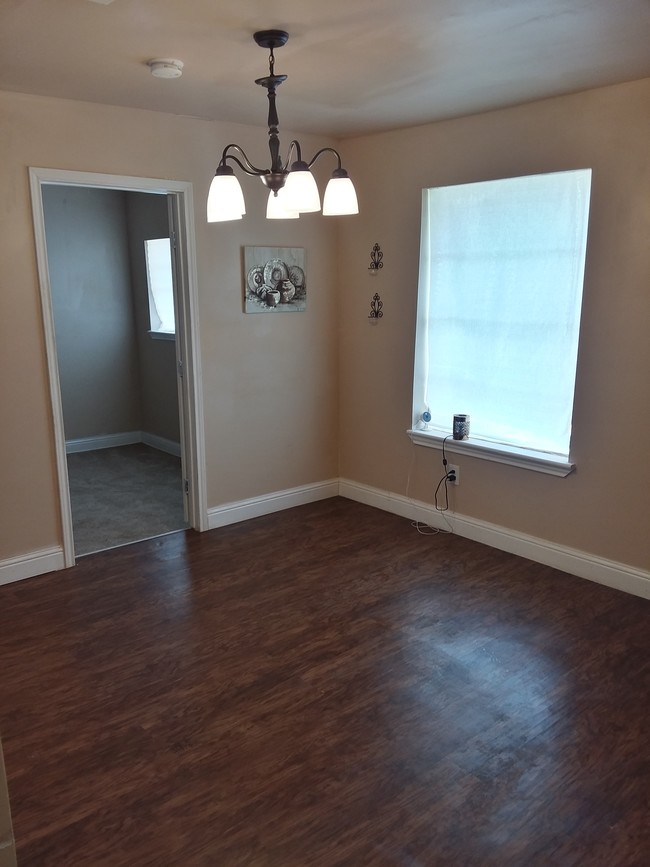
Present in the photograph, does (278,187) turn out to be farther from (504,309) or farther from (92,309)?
(92,309)

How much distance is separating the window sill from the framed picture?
1.23m

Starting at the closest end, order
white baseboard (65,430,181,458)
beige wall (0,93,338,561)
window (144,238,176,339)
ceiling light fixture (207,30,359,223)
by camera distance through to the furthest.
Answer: ceiling light fixture (207,30,359,223) < beige wall (0,93,338,561) < window (144,238,176,339) < white baseboard (65,430,181,458)

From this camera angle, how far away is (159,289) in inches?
247

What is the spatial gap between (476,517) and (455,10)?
2851mm

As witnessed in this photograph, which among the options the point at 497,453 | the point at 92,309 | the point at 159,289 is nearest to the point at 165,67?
the point at 497,453

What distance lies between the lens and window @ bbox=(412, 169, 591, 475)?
359 cm

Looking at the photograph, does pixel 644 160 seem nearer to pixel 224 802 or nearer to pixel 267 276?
pixel 267 276

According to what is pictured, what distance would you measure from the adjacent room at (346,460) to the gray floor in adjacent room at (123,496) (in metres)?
0.05

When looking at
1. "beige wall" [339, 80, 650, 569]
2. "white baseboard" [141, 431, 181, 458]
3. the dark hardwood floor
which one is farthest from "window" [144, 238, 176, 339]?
the dark hardwood floor

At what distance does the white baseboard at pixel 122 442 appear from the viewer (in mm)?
6352

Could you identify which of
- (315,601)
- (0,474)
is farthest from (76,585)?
(315,601)

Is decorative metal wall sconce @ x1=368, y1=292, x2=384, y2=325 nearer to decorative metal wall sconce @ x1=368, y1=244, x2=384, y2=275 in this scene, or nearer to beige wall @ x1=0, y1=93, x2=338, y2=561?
decorative metal wall sconce @ x1=368, y1=244, x2=384, y2=275

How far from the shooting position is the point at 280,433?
477 cm

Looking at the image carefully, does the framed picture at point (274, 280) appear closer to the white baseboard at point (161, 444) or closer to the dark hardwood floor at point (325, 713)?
the dark hardwood floor at point (325, 713)
